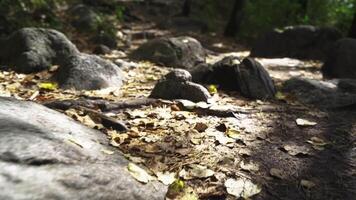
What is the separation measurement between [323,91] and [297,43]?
6190 millimetres

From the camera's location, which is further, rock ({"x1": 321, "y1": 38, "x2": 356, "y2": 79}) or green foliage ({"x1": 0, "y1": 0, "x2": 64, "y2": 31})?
green foliage ({"x1": 0, "y1": 0, "x2": 64, "y2": 31})

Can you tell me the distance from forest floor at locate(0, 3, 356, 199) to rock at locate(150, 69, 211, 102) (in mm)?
174

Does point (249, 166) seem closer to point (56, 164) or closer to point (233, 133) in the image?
point (233, 133)

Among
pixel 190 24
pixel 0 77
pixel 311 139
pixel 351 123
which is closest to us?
pixel 311 139

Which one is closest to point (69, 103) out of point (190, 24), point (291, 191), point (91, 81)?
point (91, 81)

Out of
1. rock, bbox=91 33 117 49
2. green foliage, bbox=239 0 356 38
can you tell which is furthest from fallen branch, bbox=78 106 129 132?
green foliage, bbox=239 0 356 38

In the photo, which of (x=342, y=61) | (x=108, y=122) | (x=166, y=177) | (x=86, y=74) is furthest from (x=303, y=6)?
(x=166, y=177)

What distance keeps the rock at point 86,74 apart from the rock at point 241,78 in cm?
115

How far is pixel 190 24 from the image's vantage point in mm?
18969

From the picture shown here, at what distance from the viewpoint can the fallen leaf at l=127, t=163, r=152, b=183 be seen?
279 cm

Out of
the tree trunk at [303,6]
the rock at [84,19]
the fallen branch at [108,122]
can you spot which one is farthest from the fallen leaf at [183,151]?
the tree trunk at [303,6]

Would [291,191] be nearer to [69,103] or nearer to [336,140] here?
[336,140]

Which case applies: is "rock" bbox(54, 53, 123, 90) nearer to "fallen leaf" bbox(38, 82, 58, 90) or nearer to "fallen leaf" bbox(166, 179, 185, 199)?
"fallen leaf" bbox(38, 82, 58, 90)

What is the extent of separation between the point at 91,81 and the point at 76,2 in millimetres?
14997
